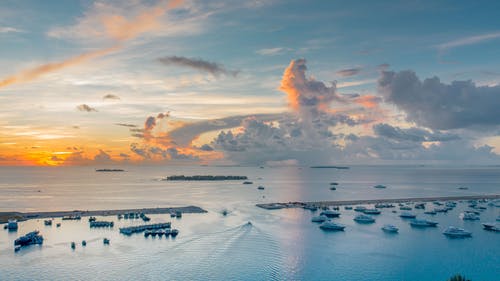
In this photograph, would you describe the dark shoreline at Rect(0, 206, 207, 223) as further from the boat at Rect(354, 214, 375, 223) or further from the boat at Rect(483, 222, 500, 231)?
the boat at Rect(483, 222, 500, 231)

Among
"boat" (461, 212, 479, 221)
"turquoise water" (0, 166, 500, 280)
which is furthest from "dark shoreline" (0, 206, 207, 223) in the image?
"boat" (461, 212, 479, 221)

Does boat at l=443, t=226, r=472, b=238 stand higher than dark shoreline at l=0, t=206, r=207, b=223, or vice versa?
dark shoreline at l=0, t=206, r=207, b=223

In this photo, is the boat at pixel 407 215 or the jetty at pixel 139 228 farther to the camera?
the boat at pixel 407 215

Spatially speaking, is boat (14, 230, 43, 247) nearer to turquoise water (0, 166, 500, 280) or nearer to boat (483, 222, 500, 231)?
turquoise water (0, 166, 500, 280)

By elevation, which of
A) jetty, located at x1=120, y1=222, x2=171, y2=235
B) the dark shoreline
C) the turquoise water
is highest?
the dark shoreline

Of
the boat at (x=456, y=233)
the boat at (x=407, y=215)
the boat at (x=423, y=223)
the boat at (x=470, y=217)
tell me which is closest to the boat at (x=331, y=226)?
the boat at (x=423, y=223)

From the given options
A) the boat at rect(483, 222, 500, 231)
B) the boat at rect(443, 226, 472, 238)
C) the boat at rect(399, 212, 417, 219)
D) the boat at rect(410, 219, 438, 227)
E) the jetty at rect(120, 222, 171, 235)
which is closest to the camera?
the boat at rect(443, 226, 472, 238)

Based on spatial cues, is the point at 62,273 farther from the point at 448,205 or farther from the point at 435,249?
the point at 448,205

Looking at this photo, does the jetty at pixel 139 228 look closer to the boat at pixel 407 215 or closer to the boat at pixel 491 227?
the boat at pixel 407 215

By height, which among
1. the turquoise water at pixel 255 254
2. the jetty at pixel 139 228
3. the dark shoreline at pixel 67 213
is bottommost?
the turquoise water at pixel 255 254

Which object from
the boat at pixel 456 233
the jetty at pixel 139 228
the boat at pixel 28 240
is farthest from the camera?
the jetty at pixel 139 228

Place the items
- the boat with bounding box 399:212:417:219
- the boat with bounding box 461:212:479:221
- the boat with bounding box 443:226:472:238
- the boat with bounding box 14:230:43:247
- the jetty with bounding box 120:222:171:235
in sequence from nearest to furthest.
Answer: the boat with bounding box 14:230:43:247
the boat with bounding box 443:226:472:238
the jetty with bounding box 120:222:171:235
the boat with bounding box 461:212:479:221
the boat with bounding box 399:212:417:219

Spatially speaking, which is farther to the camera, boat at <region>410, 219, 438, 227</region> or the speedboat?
the speedboat
